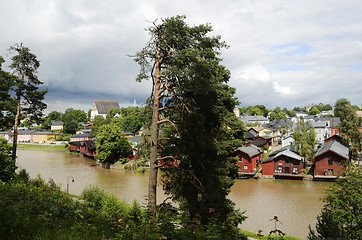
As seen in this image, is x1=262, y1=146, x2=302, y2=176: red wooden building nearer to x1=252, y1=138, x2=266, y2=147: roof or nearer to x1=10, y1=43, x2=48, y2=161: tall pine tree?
x1=252, y1=138, x2=266, y2=147: roof

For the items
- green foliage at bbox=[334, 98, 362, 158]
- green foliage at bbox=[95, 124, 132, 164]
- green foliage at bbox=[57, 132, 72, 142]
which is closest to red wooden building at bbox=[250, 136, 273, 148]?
green foliage at bbox=[334, 98, 362, 158]

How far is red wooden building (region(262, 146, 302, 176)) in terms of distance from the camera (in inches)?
1522

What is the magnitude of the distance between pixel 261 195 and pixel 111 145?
31.8 metres

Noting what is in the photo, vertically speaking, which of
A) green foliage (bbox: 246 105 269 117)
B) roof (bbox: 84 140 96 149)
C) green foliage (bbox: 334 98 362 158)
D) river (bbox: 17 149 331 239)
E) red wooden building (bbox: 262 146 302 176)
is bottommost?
river (bbox: 17 149 331 239)

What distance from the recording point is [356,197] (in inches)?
522

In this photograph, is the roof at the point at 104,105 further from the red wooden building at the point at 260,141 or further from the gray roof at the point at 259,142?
the gray roof at the point at 259,142

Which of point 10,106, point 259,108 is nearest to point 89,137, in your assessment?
point 10,106

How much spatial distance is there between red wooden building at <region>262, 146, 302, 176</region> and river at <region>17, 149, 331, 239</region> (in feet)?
6.45

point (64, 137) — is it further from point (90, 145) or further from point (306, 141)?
point (306, 141)

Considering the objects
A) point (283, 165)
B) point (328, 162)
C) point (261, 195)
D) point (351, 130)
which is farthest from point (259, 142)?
point (261, 195)

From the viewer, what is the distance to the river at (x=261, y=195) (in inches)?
799

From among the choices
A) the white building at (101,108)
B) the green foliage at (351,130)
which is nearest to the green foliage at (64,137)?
the white building at (101,108)

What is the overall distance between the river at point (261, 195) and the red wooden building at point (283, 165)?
1966 mm

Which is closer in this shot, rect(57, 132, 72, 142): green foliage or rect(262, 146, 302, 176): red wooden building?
rect(262, 146, 302, 176): red wooden building
